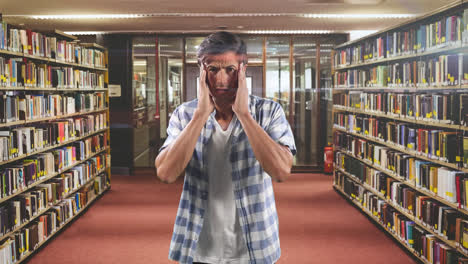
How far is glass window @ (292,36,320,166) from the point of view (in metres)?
8.79

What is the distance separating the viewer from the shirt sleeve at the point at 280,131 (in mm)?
1196

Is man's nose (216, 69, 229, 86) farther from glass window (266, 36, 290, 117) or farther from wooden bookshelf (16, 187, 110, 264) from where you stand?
glass window (266, 36, 290, 117)

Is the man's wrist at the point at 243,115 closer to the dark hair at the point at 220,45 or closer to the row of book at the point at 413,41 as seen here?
the dark hair at the point at 220,45

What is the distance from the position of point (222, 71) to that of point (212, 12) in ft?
17.4

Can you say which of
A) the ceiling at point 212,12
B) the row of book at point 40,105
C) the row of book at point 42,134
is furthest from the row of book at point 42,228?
the ceiling at point 212,12

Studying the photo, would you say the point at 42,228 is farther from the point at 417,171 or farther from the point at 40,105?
the point at 417,171

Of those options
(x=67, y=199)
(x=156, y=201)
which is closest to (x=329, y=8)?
(x=156, y=201)

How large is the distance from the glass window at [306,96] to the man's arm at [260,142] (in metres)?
7.79

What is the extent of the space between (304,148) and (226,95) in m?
8.19

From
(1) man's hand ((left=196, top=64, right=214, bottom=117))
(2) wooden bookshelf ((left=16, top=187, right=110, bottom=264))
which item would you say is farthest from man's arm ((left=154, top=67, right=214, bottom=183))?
(2) wooden bookshelf ((left=16, top=187, right=110, bottom=264))

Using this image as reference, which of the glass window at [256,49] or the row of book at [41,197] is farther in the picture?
the glass window at [256,49]

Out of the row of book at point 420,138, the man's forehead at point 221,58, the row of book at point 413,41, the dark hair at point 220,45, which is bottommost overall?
the row of book at point 420,138

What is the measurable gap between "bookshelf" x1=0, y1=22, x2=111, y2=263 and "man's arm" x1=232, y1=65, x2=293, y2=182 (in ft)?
10.2

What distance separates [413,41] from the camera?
4.14 m
